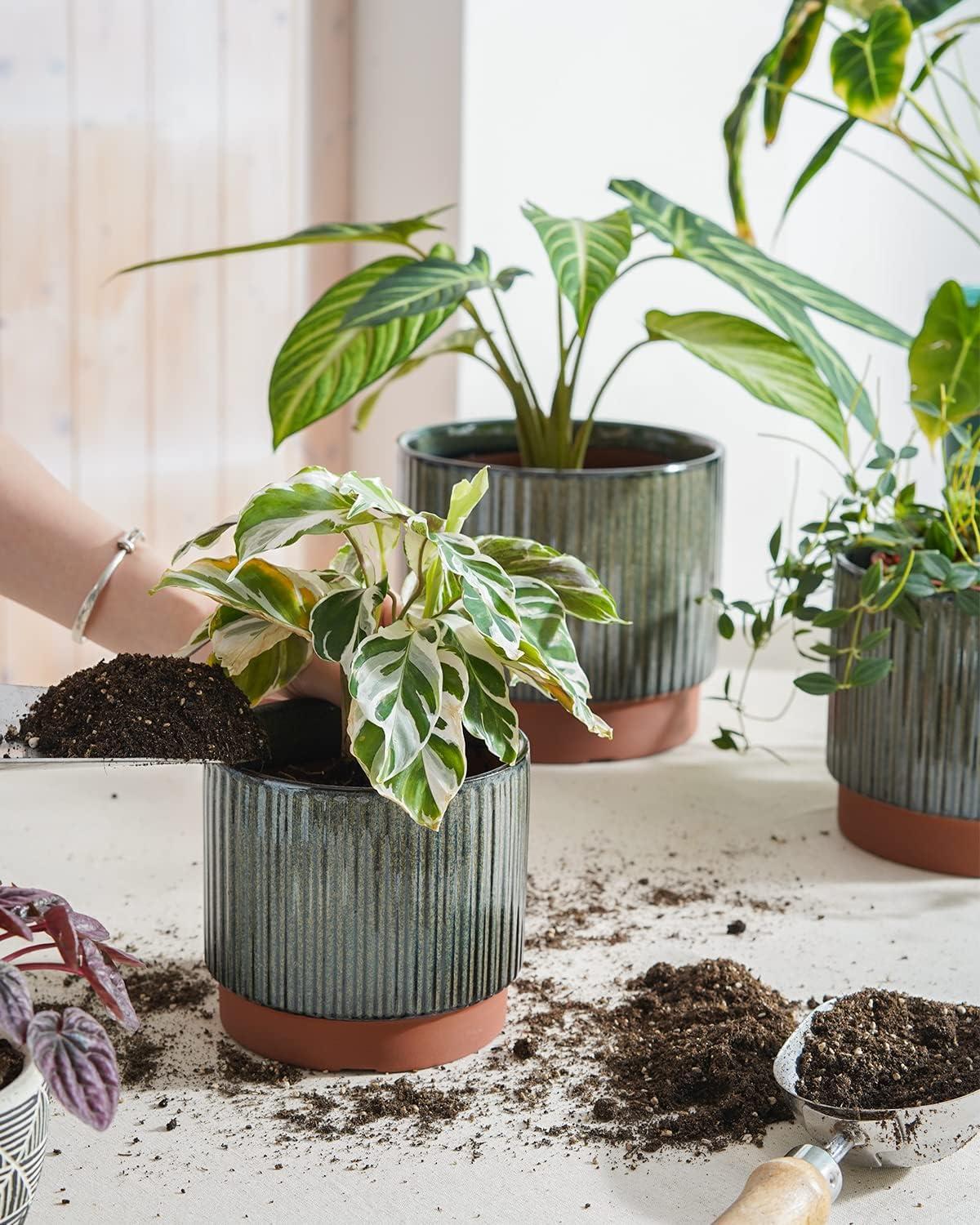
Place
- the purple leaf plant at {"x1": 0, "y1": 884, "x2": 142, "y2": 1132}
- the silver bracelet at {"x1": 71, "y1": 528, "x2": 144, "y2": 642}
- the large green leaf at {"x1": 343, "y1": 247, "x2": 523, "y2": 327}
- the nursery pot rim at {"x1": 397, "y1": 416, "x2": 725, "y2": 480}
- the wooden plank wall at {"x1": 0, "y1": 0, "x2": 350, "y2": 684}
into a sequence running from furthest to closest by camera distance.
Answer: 1. the wooden plank wall at {"x1": 0, "y1": 0, "x2": 350, "y2": 684}
2. the nursery pot rim at {"x1": 397, "y1": 416, "x2": 725, "y2": 480}
3. the large green leaf at {"x1": 343, "y1": 247, "x2": 523, "y2": 327}
4. the silver bracelet at {"x1": 71, "y1": 528, "x2": 144, "y2": 642}
5. the purple leaf plant at {"x1": 0, "y1": 884, "x2": 142, "y2": 1132}

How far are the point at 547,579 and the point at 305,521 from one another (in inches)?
6.4

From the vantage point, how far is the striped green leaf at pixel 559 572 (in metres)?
0.79

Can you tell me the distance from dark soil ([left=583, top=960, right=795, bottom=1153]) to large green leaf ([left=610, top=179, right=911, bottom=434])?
18.3 inches

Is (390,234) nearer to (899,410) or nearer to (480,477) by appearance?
(480,477)

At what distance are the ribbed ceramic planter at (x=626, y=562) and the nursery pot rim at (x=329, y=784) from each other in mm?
445

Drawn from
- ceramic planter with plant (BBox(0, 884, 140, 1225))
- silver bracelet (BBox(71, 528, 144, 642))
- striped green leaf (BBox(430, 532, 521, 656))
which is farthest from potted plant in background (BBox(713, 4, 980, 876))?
ceramic planter with plant (BBox(0, 884, 140, 1225))

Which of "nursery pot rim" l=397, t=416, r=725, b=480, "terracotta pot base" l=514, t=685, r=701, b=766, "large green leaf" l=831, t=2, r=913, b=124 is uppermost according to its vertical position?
"large green leaf" l=831, t=2, r=913, b=124

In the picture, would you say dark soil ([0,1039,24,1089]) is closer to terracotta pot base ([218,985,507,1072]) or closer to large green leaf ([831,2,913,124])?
terracotta pot base ([218,985,507,1072])

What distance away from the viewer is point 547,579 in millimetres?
798

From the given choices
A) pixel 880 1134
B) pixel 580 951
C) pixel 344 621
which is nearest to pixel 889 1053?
pixel 880 1134

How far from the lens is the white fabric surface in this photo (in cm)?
65

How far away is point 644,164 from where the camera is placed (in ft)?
6.16

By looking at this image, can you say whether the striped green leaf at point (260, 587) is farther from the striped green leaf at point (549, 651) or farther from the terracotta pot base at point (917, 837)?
the terracotta pot base at point (917, 837)

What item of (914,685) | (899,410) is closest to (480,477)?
(914,685)
